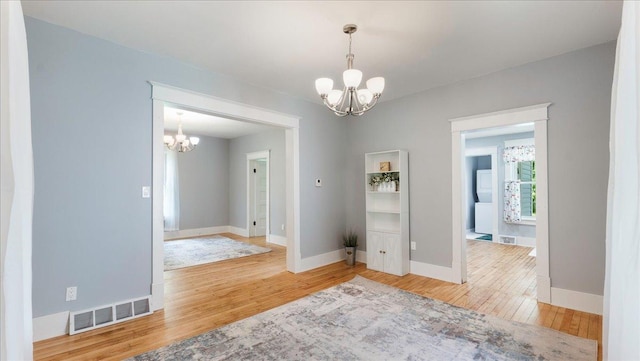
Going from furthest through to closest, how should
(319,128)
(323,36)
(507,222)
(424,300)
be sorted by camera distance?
(507,222)
(319,128)
(424,300)
(323,36)

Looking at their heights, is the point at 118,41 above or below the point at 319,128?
above

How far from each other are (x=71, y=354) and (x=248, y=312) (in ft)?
4.62

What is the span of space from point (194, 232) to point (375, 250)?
5.23m

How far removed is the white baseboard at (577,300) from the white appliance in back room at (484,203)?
15.4 ft

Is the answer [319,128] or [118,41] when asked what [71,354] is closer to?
[118,41]

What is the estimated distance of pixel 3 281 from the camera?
3.04 feet

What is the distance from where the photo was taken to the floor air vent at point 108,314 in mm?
2541

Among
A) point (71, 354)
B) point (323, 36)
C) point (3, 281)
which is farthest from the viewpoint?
point (323, 36)

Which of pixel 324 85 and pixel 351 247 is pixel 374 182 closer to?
pixel 351 247

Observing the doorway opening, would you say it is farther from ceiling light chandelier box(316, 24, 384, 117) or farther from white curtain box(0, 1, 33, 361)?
white curtain box(0, 1, 33, 361)

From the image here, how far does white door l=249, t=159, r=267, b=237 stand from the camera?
757cm

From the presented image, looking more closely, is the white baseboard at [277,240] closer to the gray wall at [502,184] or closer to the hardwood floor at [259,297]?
the hardwood floor at [259,297]

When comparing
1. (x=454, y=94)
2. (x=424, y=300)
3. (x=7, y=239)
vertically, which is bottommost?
(x=424, y=300)

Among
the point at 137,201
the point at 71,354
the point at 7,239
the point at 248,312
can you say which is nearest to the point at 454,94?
the point at 248,312
